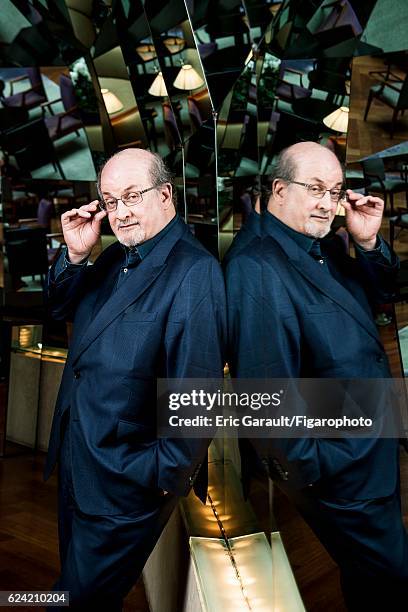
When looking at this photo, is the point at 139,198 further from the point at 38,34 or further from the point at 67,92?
the point at 38,34

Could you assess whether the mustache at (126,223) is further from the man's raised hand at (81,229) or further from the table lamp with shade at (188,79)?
the table lamp with shade at (188,79)

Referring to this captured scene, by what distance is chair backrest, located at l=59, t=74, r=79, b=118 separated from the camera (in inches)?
85.6

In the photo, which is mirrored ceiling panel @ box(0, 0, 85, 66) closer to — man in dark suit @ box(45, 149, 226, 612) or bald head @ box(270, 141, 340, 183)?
man in dark suit @ box(45, 149, 226, 612)

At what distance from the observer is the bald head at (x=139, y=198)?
1952 millimetres

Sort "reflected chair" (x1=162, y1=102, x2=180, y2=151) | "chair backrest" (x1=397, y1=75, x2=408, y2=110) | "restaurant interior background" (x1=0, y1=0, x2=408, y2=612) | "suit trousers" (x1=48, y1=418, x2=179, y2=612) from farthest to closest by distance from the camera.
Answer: "reflected chair" (x1=162, y1=102, x2=180, y2=151)
"suit trousers" (x1=48, y1=418, x2=179, y2=612)
"restaurant interior background" (x1=0, y1=0, x2=408, y2=612)
"chair backrest" (x1=397, y1=75, x2=408, y2=110)

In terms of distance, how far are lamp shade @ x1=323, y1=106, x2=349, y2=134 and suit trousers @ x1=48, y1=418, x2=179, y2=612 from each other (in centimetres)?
100

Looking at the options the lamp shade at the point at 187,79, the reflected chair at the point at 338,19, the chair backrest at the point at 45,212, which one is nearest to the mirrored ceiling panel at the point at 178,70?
the lamp shade at the point at 187,79

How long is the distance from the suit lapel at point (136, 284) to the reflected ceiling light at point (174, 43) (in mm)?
476

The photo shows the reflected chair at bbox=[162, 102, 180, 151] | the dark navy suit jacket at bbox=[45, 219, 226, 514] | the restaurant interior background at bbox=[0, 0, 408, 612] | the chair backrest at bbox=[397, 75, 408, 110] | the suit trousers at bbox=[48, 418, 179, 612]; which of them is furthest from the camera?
the reflected chair at bbox=[162, 102, 180, 151]

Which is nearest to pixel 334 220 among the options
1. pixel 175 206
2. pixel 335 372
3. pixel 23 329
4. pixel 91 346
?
pixel 335 372

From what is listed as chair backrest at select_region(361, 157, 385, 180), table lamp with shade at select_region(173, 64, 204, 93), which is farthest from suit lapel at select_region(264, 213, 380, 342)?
table lamp with shade at select_region(173, 64, 204, 93)

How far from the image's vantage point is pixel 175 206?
6.57 ft

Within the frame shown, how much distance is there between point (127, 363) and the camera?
1929 mm

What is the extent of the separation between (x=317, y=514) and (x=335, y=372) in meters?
0.33
